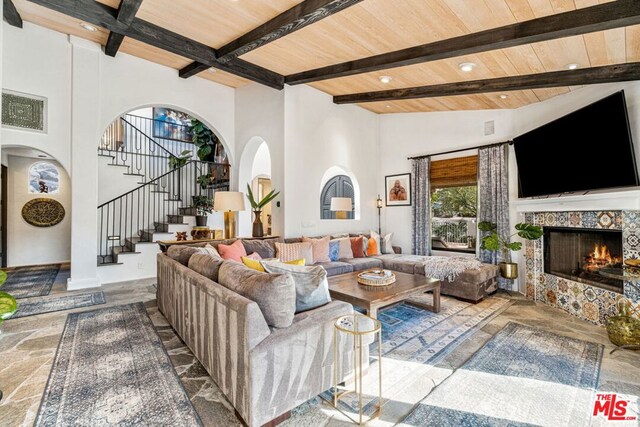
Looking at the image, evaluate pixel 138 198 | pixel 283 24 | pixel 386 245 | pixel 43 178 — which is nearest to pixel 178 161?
pixel 138 198

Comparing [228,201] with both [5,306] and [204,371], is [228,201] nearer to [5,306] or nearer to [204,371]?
[204,371]

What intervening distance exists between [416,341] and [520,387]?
92 cm

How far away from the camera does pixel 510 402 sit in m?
1.96

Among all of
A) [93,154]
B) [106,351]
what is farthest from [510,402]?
[93,154]

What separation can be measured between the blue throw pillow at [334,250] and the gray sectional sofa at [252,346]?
8.81ft

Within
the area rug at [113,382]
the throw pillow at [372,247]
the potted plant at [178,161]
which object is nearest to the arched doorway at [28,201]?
the potted plant at [178,161]

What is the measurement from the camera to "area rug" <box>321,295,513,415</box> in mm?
2080

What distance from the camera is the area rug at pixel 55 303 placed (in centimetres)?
362

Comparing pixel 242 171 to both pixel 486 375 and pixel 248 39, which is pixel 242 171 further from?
pixel 486 375

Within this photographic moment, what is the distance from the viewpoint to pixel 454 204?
5.63 meters

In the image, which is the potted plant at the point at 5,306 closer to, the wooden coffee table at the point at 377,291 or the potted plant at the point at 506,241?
the wooden coffee table at the point at 377,291

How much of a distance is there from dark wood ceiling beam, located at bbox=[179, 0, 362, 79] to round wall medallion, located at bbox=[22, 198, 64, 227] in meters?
5.88

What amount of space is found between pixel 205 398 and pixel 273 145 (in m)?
4.01

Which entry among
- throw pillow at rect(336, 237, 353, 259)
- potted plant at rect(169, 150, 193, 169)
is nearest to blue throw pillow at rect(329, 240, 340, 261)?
throw pillow at rect(336, 237, 353, 259)
